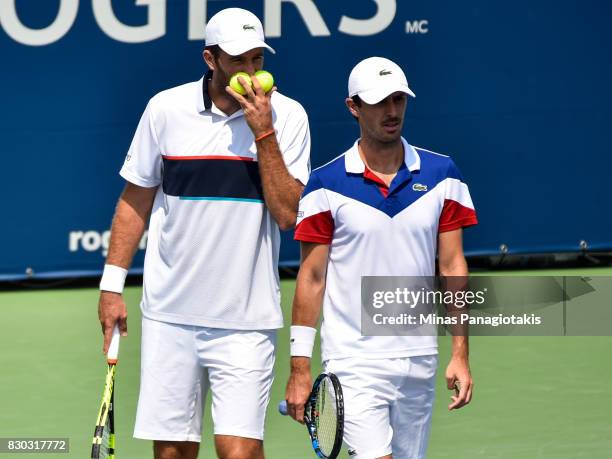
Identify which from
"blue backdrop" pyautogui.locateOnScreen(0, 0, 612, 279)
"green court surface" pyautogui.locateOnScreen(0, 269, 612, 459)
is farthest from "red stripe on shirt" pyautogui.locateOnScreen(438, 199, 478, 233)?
"blue backdrop" pyautogui.locateOnScreen(0, 0, 612, 279)

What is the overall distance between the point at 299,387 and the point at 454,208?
0.83 meters

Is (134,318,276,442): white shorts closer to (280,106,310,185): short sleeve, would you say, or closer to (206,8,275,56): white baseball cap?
(280,106,310,185): short sleeve

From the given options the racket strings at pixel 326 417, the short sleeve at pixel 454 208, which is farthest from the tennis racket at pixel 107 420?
the short sleeve at pixel 454 208

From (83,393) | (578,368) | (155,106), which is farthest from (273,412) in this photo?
(155,106)

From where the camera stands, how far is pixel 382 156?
203 inches

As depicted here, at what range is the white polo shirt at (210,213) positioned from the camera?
5.43 m

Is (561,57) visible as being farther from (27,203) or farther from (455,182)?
(455,182)

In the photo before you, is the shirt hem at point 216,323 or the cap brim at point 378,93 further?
the shirt hem at point 216,323

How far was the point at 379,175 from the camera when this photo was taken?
5160mm

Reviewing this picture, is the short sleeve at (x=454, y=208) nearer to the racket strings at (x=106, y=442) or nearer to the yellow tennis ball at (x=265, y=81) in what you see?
the yellow tennis ball at (x=265, y=81)

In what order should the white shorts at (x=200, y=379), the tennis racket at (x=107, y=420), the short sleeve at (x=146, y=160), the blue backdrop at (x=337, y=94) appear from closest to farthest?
the tennis racket at (x=107, y=420), the white shorts at (x=200, y=379), the short sleeve at (x=146, y=160), the blue backdrop at (x=337, y=94)

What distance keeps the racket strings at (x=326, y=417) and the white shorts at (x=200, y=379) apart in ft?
1.46

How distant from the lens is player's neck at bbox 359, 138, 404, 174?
5.17m

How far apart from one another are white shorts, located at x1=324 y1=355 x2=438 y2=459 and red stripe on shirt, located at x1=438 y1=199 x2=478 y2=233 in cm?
47
